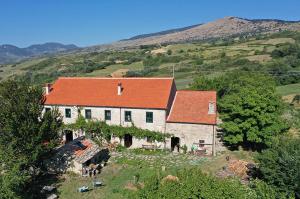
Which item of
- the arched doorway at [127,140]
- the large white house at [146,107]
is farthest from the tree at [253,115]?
the arched doorway at [127,140]

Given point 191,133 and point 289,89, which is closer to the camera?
point 191,133

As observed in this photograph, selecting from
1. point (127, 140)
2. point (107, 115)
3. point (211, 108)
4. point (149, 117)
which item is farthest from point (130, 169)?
point (211, 108)

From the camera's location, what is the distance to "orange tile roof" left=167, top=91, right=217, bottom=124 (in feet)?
127

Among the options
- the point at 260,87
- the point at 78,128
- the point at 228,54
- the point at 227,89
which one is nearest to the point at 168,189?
the point at 260,87

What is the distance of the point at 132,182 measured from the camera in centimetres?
3150

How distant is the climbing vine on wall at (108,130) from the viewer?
3953 centimetres

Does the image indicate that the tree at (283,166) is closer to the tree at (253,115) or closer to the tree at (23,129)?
the tree at (253,115)

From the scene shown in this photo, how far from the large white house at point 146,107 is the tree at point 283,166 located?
1144cm

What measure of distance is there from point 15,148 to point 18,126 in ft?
6.63

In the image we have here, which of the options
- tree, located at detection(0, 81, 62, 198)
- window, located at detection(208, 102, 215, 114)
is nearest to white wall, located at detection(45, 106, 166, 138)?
window, located at detection(208, 102, 215, 114)

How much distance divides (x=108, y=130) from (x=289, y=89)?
173 feet

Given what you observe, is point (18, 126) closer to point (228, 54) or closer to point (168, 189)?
point (168, 189)

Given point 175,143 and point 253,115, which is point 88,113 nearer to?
point 175,143

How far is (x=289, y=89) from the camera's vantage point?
78.5m
